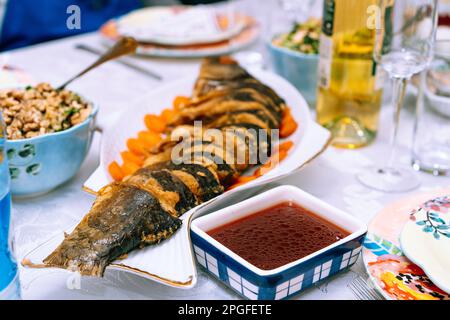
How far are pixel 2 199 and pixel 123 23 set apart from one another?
1.33 metres

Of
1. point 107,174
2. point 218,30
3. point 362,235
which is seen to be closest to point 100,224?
point 107,174

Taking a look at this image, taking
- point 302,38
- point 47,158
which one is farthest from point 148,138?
point 302,38

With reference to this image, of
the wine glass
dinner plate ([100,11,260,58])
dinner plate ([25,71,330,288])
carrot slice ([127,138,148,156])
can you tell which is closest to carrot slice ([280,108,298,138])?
dinner plate ([25,71,330,288])

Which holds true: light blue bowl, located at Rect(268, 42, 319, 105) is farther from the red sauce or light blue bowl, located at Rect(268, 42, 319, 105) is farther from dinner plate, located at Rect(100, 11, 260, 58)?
the red sauce

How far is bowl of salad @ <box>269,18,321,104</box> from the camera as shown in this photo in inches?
59.5

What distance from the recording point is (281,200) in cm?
100

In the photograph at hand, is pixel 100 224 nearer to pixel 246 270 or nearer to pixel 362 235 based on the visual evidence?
pixel 246 270

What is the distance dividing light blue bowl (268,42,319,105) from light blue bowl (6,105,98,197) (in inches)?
23.4

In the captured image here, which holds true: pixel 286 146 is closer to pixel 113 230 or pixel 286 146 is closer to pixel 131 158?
pixel 131 158

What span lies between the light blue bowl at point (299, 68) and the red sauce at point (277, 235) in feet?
2.02

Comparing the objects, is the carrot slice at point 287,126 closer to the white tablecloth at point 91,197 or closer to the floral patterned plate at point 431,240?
the white tablecloth at point 91,197

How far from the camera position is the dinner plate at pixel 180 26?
1879mm

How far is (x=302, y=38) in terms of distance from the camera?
5.12ft

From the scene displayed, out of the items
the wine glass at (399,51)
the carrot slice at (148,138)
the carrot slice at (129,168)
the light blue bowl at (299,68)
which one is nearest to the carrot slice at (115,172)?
the carrot slice at (129,168)
